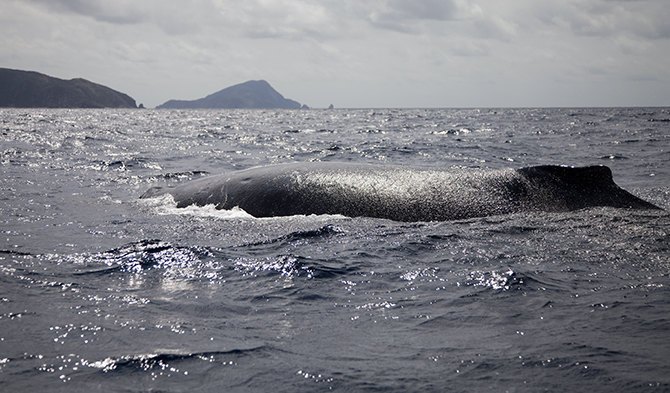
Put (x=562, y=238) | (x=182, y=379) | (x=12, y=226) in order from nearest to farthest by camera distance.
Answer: (x=182, y=379) → (x=562, y=238) → (x=12, y=226)

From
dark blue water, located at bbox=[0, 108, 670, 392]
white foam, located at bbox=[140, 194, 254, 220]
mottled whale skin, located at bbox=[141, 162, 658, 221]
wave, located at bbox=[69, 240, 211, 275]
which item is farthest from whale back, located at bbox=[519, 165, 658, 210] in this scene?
wave, located at bbox=[69, 240, 211, 275]

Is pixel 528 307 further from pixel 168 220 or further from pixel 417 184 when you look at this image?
pixel 168 220

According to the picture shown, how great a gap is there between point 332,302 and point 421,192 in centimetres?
421

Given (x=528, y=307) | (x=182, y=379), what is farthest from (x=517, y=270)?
(x=182, y=379)

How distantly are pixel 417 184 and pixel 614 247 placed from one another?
10.4 ft

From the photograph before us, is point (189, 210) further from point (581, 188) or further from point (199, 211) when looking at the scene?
point (581, 188)

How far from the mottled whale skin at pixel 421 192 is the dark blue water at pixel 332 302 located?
0.31m

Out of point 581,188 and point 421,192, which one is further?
point 421,192

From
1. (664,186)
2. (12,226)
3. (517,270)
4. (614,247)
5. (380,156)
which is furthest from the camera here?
(380,156)

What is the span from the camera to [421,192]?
940 centimetres

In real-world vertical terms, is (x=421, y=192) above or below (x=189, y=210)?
above

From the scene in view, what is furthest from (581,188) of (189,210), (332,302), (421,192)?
(189,210)

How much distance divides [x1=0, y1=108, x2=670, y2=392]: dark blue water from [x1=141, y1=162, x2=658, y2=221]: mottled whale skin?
1.03 ft

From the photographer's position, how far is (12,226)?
9281mm
